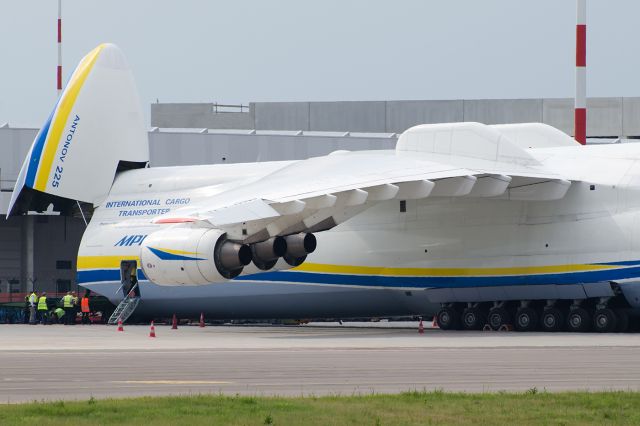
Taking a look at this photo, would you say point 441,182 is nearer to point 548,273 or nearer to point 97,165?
point 548,273

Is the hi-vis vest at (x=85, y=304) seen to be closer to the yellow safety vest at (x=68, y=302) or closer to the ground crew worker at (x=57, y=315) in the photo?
the yellow safety vest at (x=68, y=302)

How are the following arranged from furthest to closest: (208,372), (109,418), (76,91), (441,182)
→ (76,91), (441,182), (208,372), (109,418)

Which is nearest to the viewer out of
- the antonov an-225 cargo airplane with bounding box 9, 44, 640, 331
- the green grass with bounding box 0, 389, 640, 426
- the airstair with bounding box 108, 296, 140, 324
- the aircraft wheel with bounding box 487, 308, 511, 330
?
the green grass with bounding box 0, 389, 640, 426

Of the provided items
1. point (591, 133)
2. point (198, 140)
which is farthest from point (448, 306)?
point (591, 133)

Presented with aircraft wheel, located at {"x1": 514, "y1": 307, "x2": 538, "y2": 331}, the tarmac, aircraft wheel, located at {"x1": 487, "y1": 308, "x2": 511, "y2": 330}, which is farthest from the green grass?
aircraft wheel, located at {"x1": 487, "y1": 308, "x2": 511, "y2": 330}

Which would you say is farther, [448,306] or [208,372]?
[448,306]

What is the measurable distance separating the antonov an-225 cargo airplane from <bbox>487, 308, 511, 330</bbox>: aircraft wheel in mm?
24

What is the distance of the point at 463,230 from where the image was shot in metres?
30.6

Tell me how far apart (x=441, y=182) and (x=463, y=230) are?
2.27m

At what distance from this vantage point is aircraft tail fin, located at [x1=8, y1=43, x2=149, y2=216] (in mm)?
37281

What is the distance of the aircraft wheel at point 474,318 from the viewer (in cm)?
3117

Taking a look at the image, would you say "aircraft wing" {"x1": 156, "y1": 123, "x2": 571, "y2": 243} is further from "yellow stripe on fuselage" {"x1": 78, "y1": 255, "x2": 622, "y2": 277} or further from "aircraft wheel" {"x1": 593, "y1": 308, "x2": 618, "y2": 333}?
"aircraft wheel" {"x1": 593, "y1": 308, "x2": 618, "y2": 333}

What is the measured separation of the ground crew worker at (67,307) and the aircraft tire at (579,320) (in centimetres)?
1649

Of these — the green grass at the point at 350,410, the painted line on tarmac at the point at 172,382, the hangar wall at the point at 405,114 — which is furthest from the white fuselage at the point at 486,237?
the hangar wall at the point at 405,114
